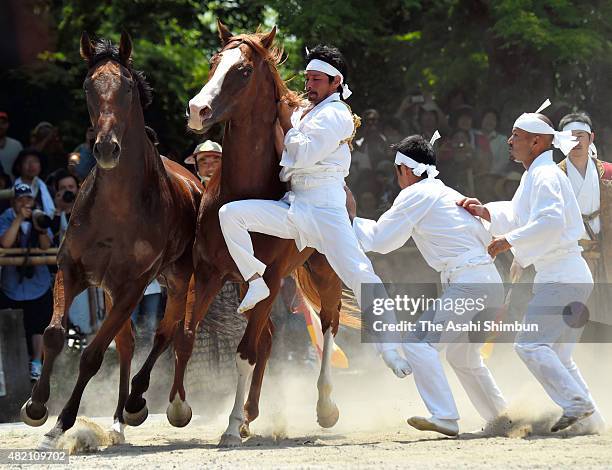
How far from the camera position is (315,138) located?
29.3ft

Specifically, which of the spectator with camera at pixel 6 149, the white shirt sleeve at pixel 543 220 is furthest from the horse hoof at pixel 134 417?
the spectator with camera at pixel 6 149

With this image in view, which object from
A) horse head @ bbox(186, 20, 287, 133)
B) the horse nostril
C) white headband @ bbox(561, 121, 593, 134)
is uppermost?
horse head @ bbox(186, 20, 287, 133)

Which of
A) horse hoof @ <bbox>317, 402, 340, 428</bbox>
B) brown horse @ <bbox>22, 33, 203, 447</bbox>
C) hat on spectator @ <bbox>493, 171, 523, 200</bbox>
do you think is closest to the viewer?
brown horse @ <bbox>22, 33, 203, 447</bbox>

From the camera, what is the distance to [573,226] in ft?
29.2

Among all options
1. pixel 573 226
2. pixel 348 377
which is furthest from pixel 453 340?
pixel 348 377

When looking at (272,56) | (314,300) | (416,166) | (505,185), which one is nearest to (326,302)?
(314,300)

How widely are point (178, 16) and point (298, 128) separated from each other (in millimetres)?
9292

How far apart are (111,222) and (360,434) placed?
8.36 feet

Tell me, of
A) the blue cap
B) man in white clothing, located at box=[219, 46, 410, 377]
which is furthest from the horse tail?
the blue cap

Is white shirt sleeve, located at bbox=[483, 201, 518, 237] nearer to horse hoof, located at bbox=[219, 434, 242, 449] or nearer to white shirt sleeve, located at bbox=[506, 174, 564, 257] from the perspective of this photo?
white shirt sleeve, located at bbox=[506, 174, 564, 257]

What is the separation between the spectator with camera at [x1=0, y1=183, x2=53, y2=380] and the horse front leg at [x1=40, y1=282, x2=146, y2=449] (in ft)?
11.5

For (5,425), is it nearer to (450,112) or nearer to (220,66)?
(220,66)

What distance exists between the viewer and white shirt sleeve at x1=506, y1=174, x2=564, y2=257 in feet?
28.3

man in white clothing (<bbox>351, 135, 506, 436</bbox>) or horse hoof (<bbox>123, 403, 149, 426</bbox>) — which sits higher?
man in white clothing (<bbox>351, 135, 506, 436</bbox>)
